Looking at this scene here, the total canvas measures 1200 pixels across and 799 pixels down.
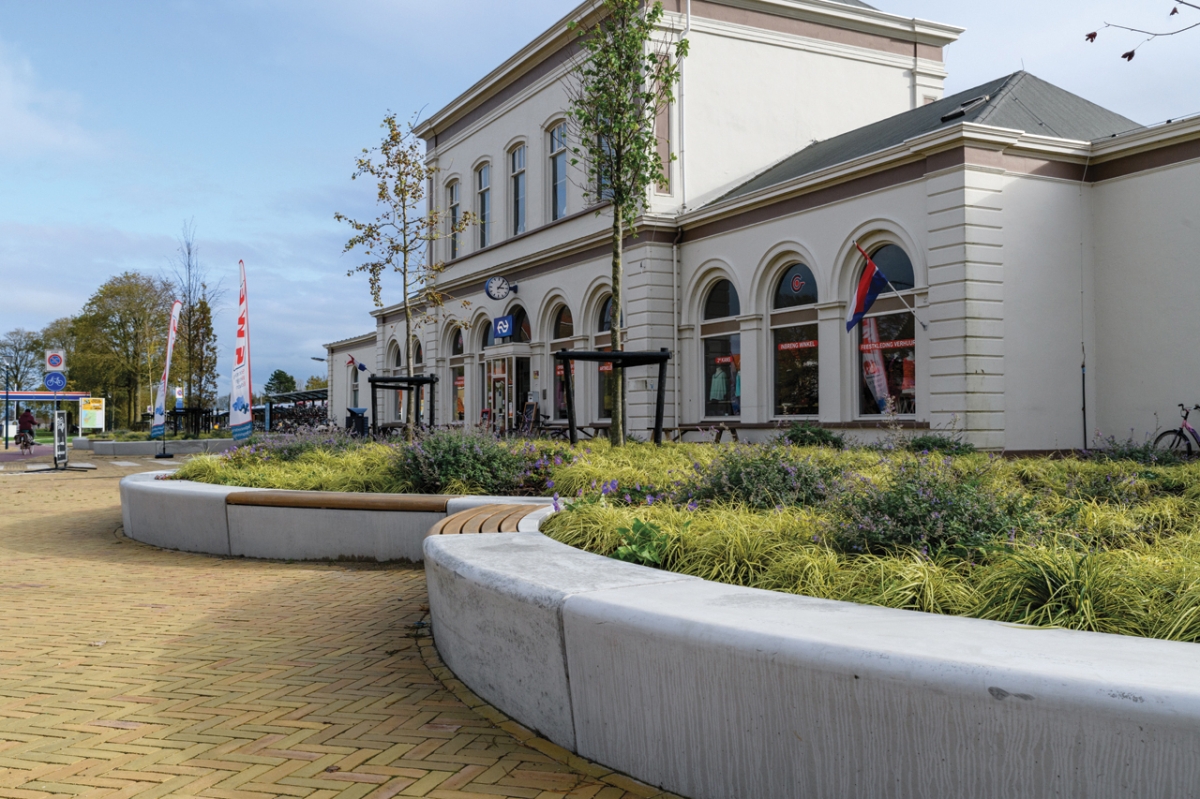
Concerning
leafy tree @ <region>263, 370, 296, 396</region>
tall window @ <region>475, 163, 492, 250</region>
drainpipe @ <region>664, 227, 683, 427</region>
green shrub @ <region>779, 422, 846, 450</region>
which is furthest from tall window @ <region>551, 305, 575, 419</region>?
leafy tree @ <region>263, 370, 296, 396</region>

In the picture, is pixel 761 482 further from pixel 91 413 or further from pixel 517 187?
pixel 91 413

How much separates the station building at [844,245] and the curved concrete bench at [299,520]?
33.4 ft

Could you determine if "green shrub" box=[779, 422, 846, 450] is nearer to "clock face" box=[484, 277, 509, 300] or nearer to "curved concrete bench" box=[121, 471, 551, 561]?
"curved concrete bench" box=[121, 471, 551, 561]

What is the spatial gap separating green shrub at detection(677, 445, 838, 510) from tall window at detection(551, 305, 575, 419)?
63.6ft

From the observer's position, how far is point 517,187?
29.3 m

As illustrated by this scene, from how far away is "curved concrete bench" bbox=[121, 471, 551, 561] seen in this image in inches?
309

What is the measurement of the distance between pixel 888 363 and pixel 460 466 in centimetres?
1032

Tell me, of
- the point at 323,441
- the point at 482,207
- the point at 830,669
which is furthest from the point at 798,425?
the point at 482,207

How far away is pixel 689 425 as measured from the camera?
70.0 ft

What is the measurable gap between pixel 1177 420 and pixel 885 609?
14302 mm

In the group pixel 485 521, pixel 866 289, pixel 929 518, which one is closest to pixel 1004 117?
pixel 866 289

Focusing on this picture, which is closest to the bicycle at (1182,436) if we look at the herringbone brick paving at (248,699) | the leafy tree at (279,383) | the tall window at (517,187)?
the herringbone brick paving at (248,699)

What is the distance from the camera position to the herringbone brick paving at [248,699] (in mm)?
3389

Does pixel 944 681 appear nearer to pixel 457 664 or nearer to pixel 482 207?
pixel 457 664
